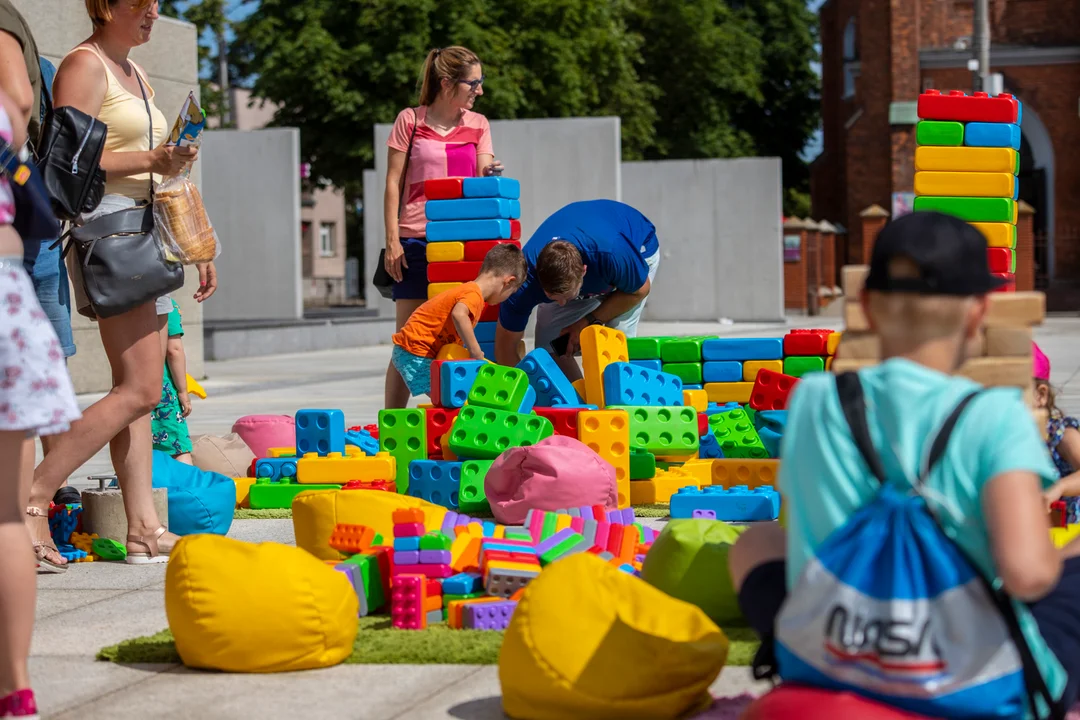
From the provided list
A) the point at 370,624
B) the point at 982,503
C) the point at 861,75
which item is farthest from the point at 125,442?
the point at 861,75

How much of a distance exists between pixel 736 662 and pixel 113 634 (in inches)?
75.3

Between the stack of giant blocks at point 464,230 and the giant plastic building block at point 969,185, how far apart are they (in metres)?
2.53

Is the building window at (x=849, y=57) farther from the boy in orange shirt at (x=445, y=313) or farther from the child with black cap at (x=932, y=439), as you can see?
the child with black cap at (x=932, y=439)

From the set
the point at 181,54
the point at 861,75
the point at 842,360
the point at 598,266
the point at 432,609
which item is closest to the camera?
the point at 842,360

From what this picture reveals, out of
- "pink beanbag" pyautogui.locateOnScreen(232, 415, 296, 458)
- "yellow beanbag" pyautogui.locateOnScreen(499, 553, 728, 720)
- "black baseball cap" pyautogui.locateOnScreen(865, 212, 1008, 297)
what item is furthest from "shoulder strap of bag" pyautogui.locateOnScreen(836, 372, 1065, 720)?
"pink beanbag" pyautogui.locateOnScreen(232, 415, 296, 458)

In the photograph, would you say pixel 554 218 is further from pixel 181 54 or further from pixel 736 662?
pixel 181 54

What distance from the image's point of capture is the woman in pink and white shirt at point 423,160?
8.70 meters

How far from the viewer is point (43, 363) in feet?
11.1

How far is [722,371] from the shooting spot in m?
8.88

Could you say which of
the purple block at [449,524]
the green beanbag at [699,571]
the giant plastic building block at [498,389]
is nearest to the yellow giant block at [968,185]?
the giant plastic building block at [498,389]

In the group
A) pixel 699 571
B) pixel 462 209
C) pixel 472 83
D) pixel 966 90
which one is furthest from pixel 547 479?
pixel 966 90

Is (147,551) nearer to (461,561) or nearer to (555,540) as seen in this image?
(461,561)

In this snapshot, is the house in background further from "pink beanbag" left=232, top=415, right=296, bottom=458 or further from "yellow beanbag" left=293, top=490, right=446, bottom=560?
"yellow beanbag" left=293, top=490, right=446, bottom=560

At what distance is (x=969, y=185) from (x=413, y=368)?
3.11 metres
